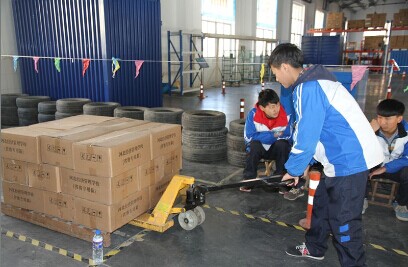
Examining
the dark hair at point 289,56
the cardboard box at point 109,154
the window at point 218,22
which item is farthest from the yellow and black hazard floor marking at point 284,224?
the window at point 218,22

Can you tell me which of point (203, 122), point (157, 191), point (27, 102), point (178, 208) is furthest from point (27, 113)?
point (178, 208)

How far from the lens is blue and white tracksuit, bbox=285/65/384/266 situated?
224cm

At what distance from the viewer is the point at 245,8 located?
2058 centimetres

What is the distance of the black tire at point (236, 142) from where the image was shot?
17.8 ft

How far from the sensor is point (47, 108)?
26.1 ft

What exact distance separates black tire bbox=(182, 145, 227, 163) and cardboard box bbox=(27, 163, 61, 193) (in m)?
2.74

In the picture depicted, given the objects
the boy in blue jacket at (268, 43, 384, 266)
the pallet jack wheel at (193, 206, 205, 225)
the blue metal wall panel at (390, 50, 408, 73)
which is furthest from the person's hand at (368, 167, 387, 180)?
the blue metal wall panel at (390, 50, 408, 73)

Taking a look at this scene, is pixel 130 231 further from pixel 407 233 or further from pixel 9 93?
pixel 9 93

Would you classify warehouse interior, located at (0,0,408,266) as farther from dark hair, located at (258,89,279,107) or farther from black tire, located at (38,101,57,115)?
dark hair, located at (258,89,279,107)

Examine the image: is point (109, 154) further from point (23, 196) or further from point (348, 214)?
point (348, 214)

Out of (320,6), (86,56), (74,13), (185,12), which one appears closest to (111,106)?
(86,56)

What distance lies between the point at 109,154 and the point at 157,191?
0.89m

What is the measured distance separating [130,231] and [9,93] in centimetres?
773

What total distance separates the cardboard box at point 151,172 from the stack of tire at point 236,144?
2.03m
